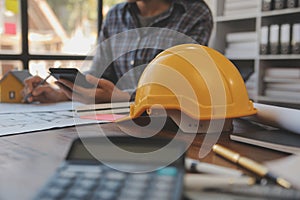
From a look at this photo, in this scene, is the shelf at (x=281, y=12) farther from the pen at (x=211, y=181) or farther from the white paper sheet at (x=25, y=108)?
the pen at (x=211, y=181)

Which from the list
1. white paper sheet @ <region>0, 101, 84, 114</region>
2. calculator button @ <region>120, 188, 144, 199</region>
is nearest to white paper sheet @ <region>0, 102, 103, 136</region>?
white paper sheet @ <region>0, 101, 84, 114</region>

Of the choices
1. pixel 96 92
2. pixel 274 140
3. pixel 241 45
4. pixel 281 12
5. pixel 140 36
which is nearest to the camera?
pixel 274 140

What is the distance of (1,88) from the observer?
3.76 feet

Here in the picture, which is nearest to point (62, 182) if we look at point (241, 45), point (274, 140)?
point (274, 140)

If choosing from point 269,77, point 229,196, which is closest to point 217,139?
point 229,196

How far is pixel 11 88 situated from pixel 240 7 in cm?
158

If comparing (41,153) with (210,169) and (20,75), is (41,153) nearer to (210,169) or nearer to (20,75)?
(210,169)

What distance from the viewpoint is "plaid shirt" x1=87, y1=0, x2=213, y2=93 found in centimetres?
156

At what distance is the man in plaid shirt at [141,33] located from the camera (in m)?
1.55

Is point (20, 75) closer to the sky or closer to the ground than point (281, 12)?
closer to the ground

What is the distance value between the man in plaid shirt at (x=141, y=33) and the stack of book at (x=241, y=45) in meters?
0.57

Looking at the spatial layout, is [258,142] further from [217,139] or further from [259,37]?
[259,37]

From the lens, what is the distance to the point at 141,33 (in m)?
1.67

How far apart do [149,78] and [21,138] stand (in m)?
0.24
